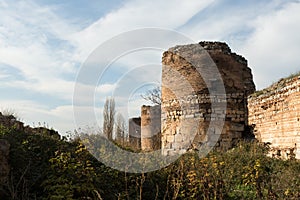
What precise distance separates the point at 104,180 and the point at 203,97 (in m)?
7.45

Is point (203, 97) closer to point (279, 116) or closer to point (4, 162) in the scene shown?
point (279, 116)

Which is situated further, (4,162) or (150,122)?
(150,122)

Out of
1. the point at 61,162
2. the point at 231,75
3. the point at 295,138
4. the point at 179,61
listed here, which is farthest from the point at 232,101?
the point at 61,162

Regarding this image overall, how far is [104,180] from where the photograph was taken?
7.24 m

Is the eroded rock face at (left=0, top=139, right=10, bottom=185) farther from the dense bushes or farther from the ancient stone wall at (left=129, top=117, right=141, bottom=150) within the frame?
the ancient stone wall at (left=129, top=117, right=141, bottom=150)

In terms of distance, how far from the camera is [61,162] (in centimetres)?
695

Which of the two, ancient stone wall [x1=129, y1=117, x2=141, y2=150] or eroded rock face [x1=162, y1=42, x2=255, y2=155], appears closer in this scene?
eroded rock face [x1=162, y1=42, x2=255, y2=155]

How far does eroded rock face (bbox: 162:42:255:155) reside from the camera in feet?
45.0

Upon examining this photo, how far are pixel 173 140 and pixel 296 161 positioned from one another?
17.2 feet

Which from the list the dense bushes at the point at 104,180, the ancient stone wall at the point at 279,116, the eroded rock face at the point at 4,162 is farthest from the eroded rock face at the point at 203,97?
the eroded rock face at the point at 4,162

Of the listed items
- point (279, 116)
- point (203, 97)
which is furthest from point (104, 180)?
point (203, 97)

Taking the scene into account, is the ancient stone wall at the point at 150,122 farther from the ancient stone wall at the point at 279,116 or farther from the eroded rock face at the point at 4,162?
the eroded rock face at the point at 4,162

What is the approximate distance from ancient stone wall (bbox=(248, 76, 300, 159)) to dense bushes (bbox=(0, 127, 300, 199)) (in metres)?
2.00

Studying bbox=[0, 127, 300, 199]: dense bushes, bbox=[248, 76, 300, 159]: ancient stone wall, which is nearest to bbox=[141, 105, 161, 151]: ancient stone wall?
bbox=[248, 76, 300, 159]: ancient stone wall
